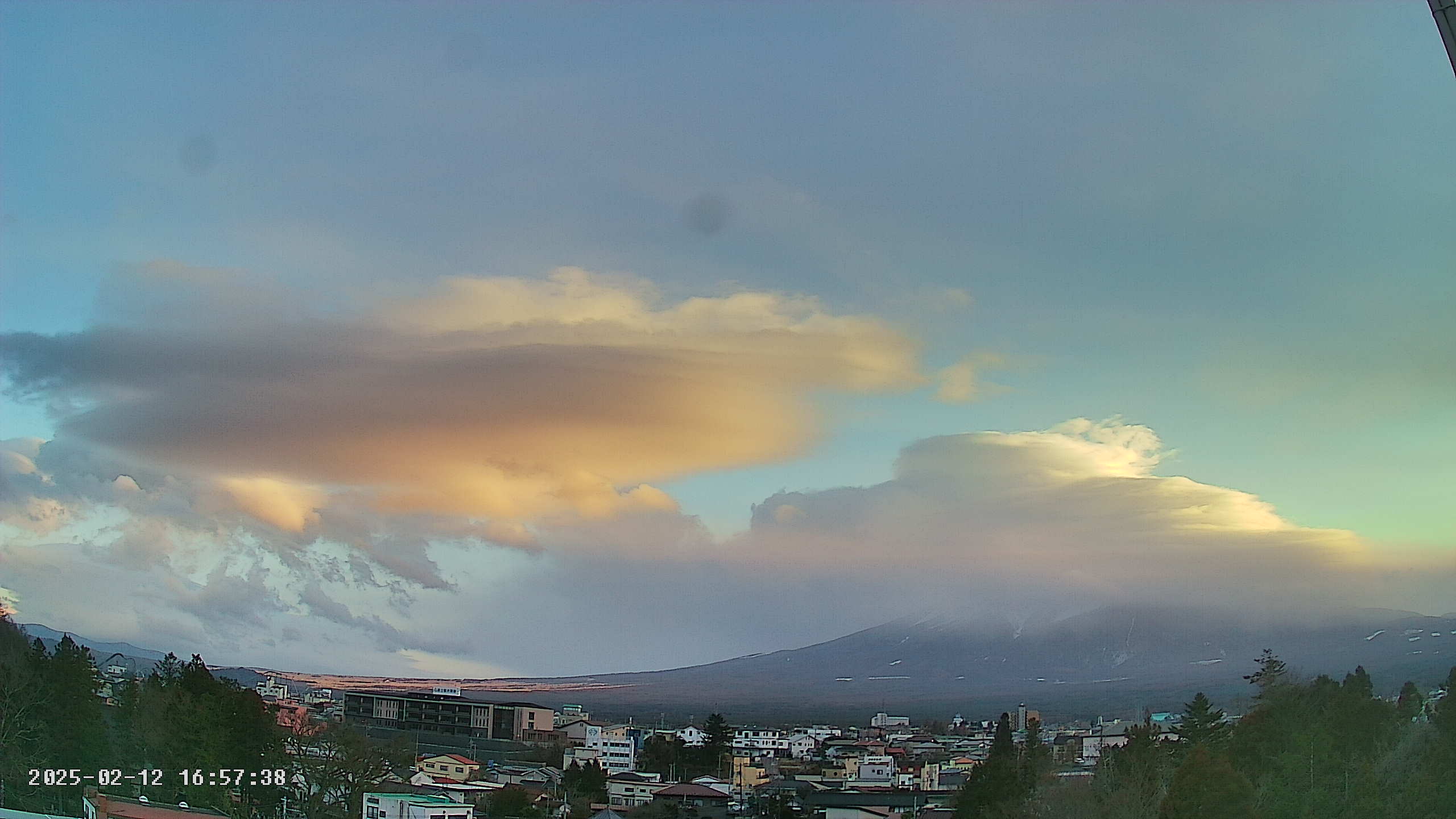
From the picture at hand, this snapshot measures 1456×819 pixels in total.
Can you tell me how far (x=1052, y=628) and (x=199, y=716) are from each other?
500 inches

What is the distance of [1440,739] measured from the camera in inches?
372

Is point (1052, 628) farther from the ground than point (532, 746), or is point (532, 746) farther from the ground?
point (1052, 628)

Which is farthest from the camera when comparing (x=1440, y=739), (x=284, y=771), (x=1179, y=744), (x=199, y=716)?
(x=199, y=716)

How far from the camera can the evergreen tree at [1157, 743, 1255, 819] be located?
30.7ft

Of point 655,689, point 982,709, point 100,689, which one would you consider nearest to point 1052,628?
point 982,709

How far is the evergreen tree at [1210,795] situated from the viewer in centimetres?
935

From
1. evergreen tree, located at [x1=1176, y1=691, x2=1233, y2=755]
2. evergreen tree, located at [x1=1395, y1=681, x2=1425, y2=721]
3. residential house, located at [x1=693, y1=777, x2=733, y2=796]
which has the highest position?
evergreen tree, located at [x1=1395, y1=681, x2=1425, y2=721]

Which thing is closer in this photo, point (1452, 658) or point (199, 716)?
point (1452, 658)

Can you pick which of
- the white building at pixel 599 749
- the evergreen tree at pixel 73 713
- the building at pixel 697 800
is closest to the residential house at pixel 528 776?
the white building at pixel 599 749

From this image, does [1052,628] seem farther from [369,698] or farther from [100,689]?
[100,689]

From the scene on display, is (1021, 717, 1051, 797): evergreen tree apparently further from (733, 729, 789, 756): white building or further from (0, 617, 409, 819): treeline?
(0, 617, 409, 819): treeline

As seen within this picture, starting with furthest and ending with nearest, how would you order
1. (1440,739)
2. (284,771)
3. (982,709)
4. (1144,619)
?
(1144,619) < (982,709) < (284,771) < (1440,739)

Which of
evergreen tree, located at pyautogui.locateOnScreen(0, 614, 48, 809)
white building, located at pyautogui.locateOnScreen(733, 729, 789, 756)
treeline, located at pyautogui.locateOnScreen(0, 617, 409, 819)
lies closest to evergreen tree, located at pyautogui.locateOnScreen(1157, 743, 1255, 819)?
white building, located at pyautogui.locateOnScreen(733, 729, 789, 756)

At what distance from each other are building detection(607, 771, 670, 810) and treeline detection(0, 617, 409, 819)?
7.14 ft
